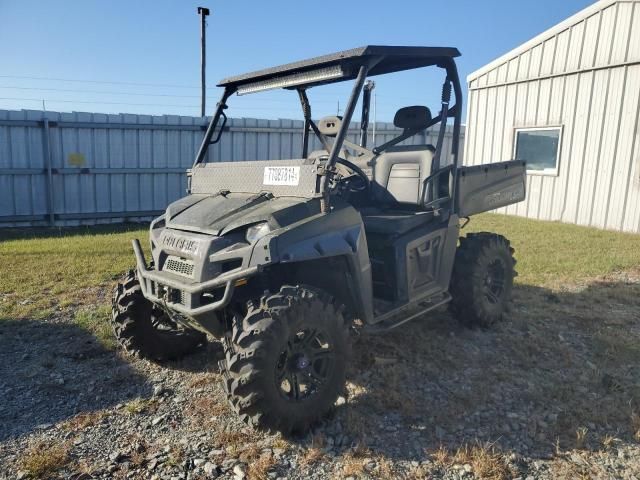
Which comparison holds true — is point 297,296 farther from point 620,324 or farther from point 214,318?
point 620,324

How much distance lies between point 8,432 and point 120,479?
919 mm

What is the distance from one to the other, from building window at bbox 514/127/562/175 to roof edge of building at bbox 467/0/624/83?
163 cm

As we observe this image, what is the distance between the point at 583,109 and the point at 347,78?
830 centimetres

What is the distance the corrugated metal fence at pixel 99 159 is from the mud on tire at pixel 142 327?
24.6 feet

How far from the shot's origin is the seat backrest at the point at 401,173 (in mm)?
4367

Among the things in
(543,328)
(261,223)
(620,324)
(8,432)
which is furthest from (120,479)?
(620,324)

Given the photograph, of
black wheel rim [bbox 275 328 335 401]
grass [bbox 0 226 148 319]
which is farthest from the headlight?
grass [bbox 0 226 148 319]

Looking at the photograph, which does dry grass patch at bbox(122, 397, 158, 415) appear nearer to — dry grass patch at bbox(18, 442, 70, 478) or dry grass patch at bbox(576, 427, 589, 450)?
dry grass patch at bbox(18, 442, 70, 478)

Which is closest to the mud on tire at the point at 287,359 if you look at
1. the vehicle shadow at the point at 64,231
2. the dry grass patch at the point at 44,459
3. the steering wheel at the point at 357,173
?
the dry grass patch at the point at 44,459

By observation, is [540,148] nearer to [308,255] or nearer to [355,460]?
[308,255]

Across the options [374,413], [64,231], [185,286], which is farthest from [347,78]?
[64,231]

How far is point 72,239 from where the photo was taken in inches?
354

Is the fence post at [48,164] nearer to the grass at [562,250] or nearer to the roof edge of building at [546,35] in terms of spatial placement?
the grass at [562,250]

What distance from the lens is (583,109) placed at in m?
10.4
